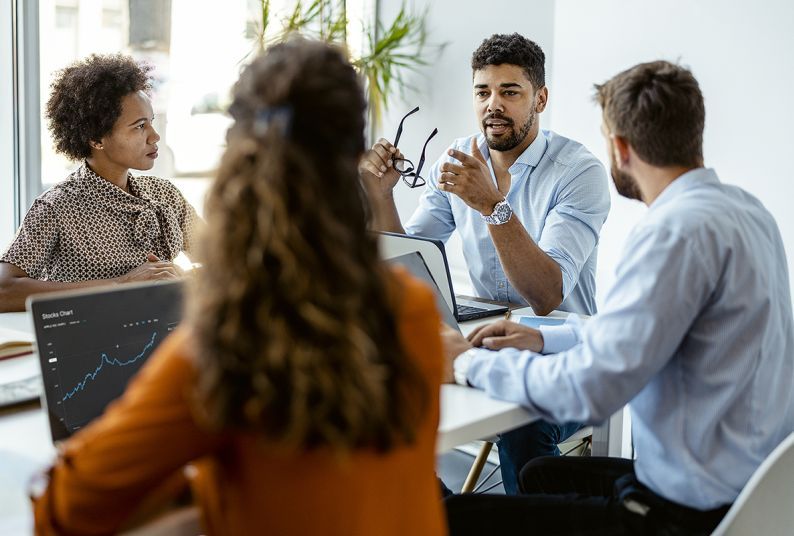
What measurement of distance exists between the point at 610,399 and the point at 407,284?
0.55 metres

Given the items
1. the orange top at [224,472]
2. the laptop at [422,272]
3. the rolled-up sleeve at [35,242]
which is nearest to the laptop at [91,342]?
the orange top at [224,472]

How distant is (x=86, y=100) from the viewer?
2.50 m

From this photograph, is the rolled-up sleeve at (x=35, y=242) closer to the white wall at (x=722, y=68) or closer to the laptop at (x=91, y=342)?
the laptop at (x=91, y=342)

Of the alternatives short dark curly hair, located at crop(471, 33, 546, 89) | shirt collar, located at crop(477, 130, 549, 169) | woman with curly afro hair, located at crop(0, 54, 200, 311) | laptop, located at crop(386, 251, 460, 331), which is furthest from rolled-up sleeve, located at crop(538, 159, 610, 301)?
woman with curly afro hair, located at crop(0, 54, 200, 311)

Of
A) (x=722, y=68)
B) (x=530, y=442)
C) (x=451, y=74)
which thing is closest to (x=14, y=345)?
(x=530, y=442)

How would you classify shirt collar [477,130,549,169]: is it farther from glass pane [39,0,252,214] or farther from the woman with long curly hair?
the woman with long curly hair

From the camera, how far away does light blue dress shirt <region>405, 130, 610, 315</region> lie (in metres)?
2.47

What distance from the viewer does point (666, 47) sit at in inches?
135

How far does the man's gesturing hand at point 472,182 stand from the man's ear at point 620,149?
809 mm

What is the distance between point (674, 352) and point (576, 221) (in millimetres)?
1182

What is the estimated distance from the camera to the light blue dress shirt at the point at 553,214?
8.12 ft

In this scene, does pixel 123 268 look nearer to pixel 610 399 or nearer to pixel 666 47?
pixel 610 399

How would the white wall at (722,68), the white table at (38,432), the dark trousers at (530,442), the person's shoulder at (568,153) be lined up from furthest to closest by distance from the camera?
1. the white wall at (722,68)
2. the person's shoulder at (568,153)
3. the dark trousers at (530,442)
4. the white table at (38,432)

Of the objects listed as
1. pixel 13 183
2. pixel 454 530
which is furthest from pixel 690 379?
pixel 13 183
